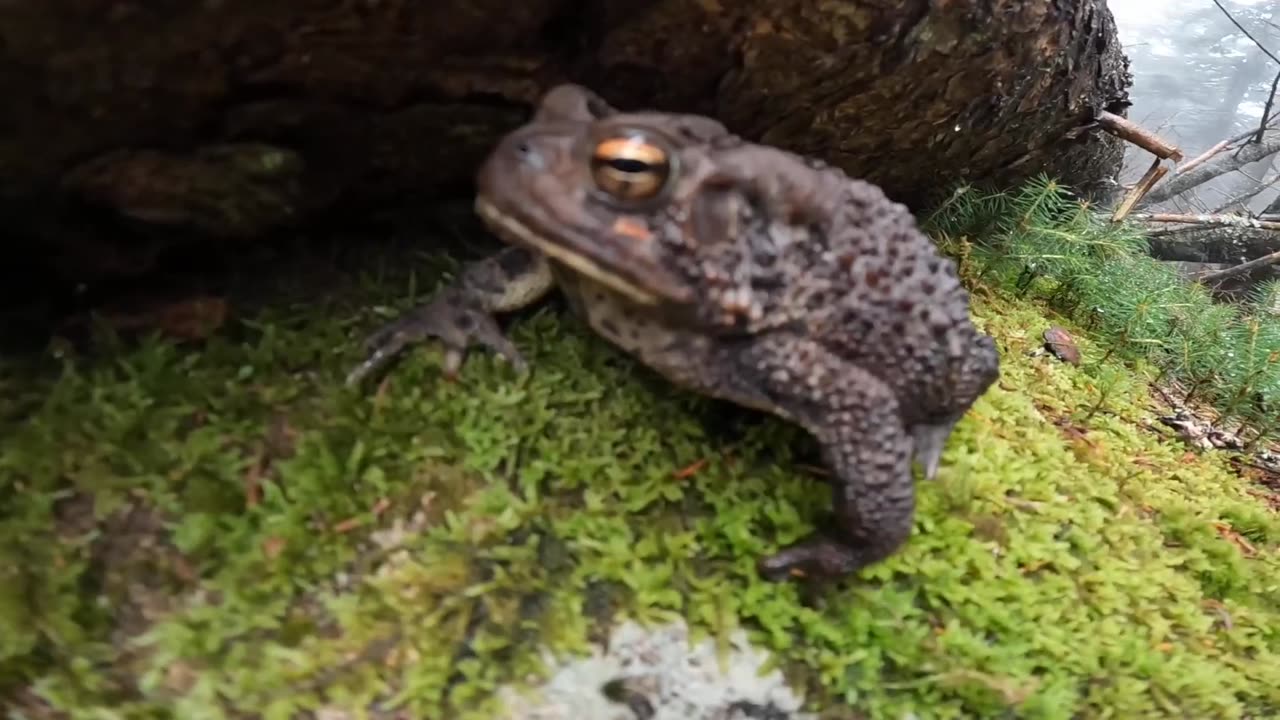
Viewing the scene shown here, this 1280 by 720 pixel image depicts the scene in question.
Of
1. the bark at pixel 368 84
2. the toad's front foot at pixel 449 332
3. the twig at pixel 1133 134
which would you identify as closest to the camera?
the bark at pixel 368 84

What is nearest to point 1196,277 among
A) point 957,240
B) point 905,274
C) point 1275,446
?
point 1275,446

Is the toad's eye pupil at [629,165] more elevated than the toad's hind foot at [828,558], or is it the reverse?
the toad's eye pupil at [629,165]

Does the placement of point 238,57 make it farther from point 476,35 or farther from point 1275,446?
point 1275,446

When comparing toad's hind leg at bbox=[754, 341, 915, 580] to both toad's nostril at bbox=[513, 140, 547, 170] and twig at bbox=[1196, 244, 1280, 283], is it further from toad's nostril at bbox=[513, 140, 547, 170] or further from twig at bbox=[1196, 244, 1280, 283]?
twig at bbox=[1196, 244, 1280, 283]

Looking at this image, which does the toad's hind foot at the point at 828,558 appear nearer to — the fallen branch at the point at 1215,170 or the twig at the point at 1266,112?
the fallen branch at the point at 1215,170

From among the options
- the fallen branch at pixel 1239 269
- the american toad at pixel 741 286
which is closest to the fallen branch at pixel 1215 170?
the fallen branch at pixel 1239 269

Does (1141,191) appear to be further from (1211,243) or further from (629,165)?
(629,165)

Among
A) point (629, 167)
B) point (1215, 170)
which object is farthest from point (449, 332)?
point (1215, 170)
